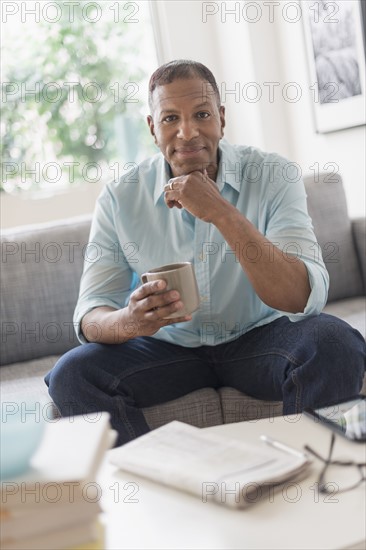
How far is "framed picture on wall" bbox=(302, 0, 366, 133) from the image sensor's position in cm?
281

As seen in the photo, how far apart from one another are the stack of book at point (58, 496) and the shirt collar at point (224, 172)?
1154 mm

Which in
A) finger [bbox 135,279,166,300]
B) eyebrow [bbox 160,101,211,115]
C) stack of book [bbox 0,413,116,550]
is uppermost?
eyebrow [bbox 160,101,211,115]

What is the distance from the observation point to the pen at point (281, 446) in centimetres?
117

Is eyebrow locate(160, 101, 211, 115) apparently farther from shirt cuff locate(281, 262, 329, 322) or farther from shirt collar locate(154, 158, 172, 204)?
shirt cuff locate(281, 262, 329, 322)

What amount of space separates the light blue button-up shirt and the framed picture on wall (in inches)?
35.8

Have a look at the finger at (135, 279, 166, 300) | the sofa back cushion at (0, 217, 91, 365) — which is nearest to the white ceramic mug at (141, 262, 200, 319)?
the finger at (135, 279, 166, 300)

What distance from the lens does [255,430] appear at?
1320 mm

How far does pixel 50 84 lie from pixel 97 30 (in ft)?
1.09

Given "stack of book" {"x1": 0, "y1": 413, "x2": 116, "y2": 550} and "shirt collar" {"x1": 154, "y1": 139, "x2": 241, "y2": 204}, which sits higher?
"shirt collar" {"x1": 154, "y1": 139, "x2": 241, "y2": 204}

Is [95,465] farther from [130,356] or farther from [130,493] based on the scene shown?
[130,356]

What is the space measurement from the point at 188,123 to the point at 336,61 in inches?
47.2

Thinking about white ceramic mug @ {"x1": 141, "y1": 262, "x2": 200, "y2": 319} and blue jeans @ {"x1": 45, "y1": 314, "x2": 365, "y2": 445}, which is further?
blue jeans @ {"x1": 45, "y1": 314, "x2": 365, "y2": 445}

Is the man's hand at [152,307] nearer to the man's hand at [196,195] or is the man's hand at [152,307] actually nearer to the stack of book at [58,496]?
the man's hand at [196,195]

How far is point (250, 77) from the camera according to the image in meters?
3.36
